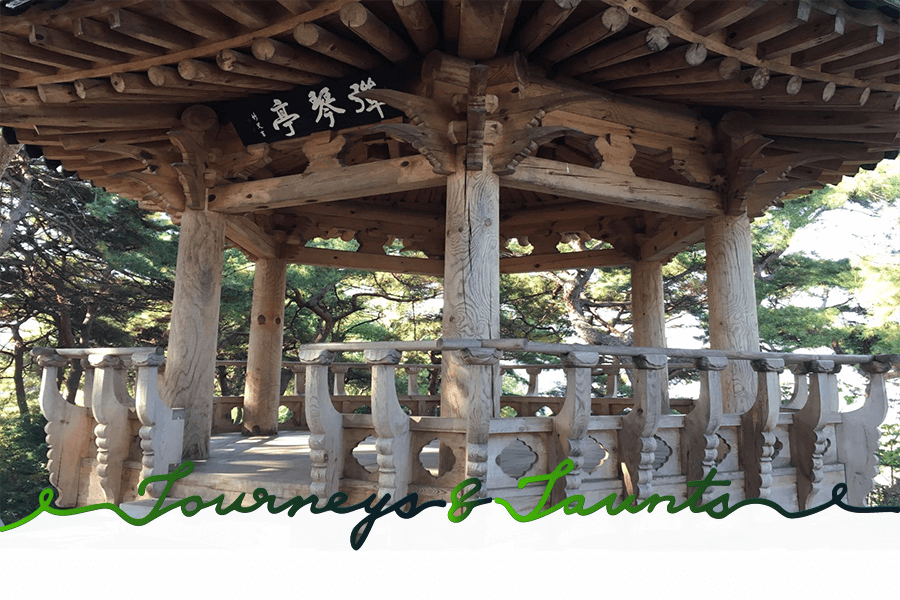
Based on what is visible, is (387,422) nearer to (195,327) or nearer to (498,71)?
(498,71)

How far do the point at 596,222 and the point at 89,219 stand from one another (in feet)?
38.7

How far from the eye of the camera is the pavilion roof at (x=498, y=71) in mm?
4719

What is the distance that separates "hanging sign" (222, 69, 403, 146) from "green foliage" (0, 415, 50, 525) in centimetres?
974

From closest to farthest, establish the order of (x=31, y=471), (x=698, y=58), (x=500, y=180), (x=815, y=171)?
(x=698, y=58) → (x=500, y=180) → (x=815, y=171) → (x=31, y=471)

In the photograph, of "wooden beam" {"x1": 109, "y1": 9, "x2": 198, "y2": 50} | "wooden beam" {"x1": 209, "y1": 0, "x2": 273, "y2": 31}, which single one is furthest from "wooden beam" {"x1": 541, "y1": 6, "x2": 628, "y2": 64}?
"wooden beam" {"x1": 109, "y1": 9, "x2": 198, "y2": 50}

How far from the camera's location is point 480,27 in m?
4.73

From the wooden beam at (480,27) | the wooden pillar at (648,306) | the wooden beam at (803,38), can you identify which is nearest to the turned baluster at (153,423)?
the wooden beam at (480,27)

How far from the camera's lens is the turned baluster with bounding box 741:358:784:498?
5.07 meters

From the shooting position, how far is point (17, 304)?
14547 mm

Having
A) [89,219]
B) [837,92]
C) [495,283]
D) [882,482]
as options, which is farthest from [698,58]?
[882,482]

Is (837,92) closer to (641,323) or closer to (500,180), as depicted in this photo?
(500,180)

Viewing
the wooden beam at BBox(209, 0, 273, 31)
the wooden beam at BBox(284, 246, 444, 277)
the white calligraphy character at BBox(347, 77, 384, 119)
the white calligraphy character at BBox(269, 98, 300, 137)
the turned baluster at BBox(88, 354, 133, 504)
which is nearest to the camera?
the wooden beam at BBox(209, 0, 273, 31)

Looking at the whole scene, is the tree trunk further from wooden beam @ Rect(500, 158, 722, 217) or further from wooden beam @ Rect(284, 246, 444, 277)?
wooden beam @ Rect(500, 158, 722, 217)

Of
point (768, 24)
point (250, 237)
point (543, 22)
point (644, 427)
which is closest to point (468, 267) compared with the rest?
point (644, 427)
